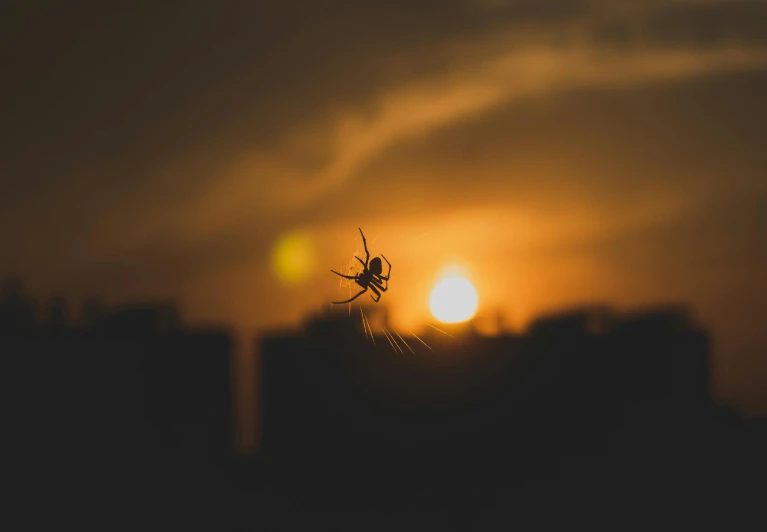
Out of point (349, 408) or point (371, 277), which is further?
point (349, 408)

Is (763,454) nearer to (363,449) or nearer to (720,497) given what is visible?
(720,497)

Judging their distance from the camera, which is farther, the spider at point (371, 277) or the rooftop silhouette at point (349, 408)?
the rooftop silhouette at point (349, 408)

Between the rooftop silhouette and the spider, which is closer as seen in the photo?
the spider

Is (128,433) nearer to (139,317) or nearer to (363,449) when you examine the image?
(139,317)

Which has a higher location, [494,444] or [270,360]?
[270,360]

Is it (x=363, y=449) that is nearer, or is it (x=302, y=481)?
(x=302, y=481)

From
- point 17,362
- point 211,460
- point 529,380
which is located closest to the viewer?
point 17,362

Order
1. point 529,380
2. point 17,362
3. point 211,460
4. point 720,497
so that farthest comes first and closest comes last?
point 529,380 < point 211,460 < point 17,362 < point 720,497

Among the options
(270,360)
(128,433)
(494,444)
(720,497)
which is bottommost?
(720,497)

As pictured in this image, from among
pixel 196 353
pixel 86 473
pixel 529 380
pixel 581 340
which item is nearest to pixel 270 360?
pixel 196 353
